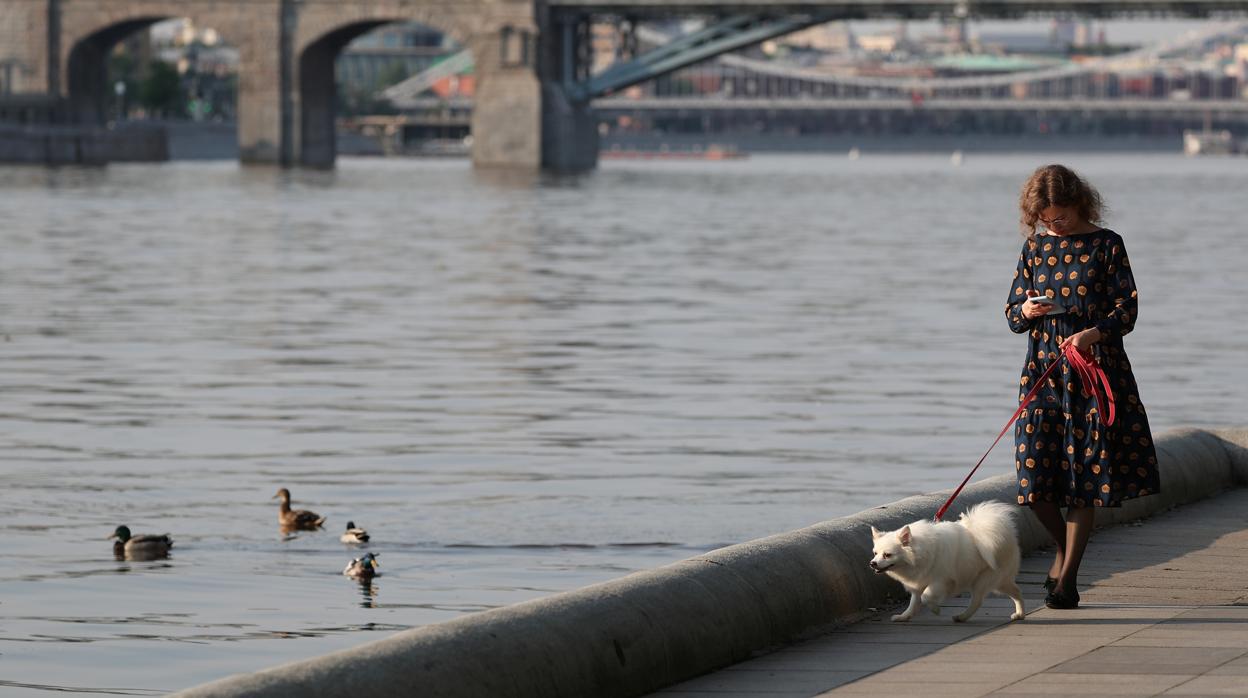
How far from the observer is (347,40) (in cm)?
11100

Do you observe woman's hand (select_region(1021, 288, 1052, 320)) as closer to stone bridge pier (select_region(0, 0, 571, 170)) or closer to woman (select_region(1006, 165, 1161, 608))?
woman (select_region(1006, 165, 1161, 608))

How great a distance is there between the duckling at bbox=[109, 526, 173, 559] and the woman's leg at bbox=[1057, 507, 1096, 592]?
18.1 ft

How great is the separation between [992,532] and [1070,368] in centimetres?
68

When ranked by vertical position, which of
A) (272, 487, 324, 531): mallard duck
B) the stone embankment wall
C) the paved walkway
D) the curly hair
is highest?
the curly hair

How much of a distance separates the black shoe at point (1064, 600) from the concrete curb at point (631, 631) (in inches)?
23.3

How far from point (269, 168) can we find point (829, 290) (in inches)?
2866

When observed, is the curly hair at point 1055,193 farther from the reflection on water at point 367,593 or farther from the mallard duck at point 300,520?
the mallard duck at point 300,520

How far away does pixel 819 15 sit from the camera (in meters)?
101

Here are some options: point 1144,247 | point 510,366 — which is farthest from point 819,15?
point 510,366

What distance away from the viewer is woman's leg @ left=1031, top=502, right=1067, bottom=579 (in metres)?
8.48

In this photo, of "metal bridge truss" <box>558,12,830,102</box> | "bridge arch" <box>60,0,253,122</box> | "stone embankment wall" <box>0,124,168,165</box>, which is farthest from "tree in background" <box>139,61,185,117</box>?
"metal bridge truss" <box>558,12,830,102</box>

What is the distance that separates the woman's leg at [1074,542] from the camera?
8227 millimetres

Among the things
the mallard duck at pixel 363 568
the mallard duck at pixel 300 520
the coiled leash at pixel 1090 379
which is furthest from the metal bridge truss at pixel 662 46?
the coiled leash at pixel 1090 379

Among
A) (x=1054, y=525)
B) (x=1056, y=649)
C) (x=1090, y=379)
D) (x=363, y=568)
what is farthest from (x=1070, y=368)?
(x=363, y=568)
